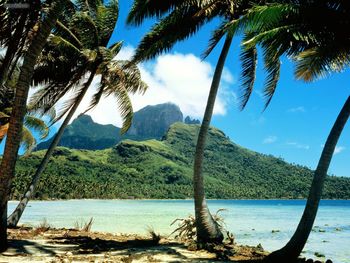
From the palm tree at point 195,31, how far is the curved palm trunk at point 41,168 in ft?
19.3

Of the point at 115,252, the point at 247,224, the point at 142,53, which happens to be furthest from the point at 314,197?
the point at 247,224

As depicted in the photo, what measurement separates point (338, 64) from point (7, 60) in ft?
29.1

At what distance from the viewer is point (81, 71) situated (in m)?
16.5

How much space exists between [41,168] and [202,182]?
7245 mm

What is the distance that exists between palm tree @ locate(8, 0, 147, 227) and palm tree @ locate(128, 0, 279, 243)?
422 cm

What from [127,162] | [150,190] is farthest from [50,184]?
[127,162]

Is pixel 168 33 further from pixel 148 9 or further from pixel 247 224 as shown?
pixel 247 224

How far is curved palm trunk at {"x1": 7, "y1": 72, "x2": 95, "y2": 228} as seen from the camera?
50.9 feet

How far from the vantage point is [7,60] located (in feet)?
35.0

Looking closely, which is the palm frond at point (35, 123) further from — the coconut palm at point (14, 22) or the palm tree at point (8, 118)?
the coconut palm at point (14, 22)

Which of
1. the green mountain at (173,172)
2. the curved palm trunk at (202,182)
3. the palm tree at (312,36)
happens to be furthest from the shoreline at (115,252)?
the green mountain at (173,172)

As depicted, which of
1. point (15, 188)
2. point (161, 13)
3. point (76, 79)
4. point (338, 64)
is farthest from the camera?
point (15, 188)

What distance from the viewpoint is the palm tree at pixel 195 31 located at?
11344mm

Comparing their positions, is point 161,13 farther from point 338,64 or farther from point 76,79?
point 76,79
